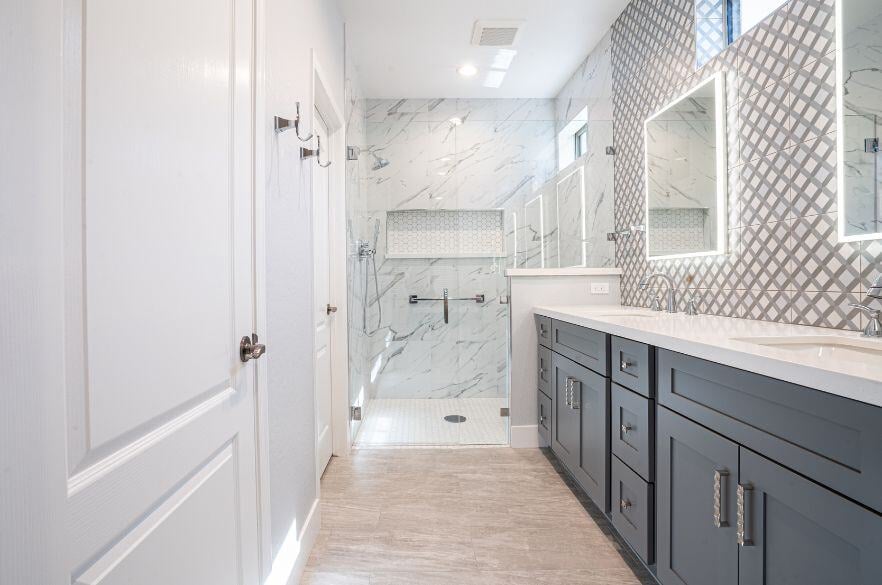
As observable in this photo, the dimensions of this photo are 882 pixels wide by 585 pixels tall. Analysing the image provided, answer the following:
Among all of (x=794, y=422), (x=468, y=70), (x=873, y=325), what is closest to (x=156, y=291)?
(x=794, y=422)

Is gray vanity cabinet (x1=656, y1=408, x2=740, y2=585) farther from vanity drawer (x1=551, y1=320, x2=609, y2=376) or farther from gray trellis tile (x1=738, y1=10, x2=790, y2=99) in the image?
gray trellis tile (x1=738, y1=10, x2=790, y2=99)

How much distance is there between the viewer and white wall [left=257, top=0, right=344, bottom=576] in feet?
4.67

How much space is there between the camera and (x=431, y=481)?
2447mm

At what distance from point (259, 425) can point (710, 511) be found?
118 centimetres

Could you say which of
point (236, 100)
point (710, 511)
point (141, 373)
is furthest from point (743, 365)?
point (236, 100)

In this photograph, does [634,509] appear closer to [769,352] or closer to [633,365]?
[633,365]

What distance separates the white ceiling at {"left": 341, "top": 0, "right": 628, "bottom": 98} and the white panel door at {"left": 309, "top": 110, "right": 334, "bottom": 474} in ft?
2.69

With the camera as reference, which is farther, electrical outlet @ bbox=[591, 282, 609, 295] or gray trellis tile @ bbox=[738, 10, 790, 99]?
electrical outlet @ bbox=[591, 282, 609, 295]

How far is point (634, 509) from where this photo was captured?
1.61 meters

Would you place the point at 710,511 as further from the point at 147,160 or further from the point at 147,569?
the point at 147,160

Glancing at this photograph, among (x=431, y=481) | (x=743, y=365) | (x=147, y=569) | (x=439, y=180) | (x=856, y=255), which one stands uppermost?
(x=439, y=180)

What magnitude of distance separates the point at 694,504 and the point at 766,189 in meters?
1.21

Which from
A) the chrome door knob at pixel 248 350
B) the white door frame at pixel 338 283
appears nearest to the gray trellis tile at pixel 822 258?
the chrome door knob at pixel 248 350

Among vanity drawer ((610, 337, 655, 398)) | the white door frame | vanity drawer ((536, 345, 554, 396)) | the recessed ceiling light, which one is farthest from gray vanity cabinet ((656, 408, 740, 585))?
the recessed ceiling light
